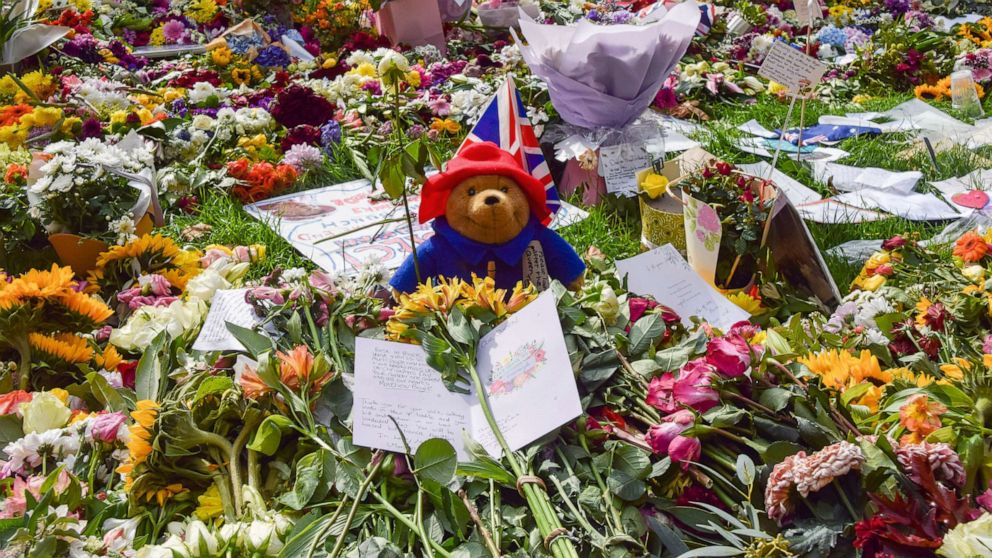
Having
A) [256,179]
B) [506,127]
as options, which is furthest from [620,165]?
[256,179]

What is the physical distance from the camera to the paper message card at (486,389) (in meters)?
1.03

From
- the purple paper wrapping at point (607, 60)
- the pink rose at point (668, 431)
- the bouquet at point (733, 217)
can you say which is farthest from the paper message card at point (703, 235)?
the pink rose at point (668, 431)

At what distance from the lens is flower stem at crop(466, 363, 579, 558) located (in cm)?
85

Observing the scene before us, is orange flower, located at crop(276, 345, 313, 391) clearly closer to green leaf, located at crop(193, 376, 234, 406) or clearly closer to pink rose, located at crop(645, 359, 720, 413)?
green leaf, located at crop(193, 376, 234, 406)

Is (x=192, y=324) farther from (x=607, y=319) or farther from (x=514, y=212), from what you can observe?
(x=607, y=319)

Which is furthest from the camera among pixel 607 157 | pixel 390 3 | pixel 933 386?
pixel 390 3

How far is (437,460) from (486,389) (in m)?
0.15

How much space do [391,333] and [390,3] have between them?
10.0 feet

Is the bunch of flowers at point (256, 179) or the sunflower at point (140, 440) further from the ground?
the sunflower at point (140, 440)

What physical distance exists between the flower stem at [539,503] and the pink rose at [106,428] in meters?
0.56

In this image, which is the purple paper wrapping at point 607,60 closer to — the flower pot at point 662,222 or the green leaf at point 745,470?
the flower pot at point 662,222

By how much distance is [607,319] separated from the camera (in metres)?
1.27

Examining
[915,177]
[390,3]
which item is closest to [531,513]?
[915,177]

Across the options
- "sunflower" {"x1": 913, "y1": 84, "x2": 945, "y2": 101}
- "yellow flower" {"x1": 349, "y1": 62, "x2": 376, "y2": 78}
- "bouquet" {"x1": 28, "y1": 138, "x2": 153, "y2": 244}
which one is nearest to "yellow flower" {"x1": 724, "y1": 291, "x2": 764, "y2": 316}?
"bouquet" {"x1": 28, "y1": 138, "x2": 153, "y2": 244}
